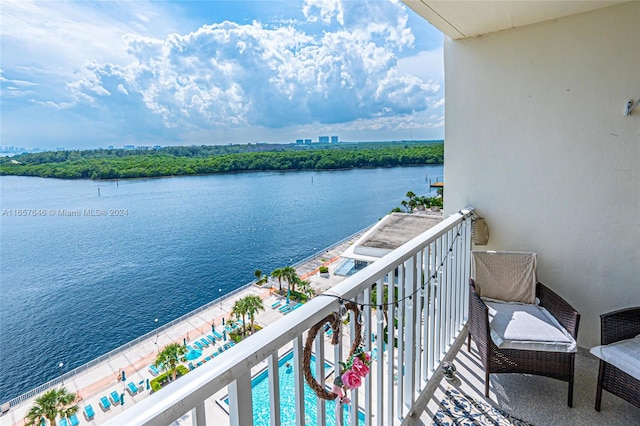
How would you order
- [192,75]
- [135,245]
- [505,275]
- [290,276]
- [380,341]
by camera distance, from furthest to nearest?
A: [192,75]
[135,245]
[290,276]
[505,275]
[380,341]

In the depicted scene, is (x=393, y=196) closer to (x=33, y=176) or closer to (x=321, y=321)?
(x=33, y=176)

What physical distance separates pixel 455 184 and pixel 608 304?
1224 mm

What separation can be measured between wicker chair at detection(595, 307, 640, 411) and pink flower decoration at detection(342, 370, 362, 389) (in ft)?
4.82

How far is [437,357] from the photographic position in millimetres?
1995

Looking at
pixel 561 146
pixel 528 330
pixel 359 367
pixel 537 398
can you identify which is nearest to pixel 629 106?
pixel 561 146

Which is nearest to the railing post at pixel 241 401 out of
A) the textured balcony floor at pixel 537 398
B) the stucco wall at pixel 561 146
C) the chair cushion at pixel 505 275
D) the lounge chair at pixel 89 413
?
the textured balcony floor at pixel 537 398

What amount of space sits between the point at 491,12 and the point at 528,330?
1817 millimetres

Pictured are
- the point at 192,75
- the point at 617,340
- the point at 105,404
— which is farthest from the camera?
the point at 192,75

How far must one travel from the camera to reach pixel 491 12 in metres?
2.03

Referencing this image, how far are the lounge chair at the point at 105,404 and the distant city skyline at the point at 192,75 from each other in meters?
15.6

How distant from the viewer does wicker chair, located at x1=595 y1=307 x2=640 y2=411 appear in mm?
1574

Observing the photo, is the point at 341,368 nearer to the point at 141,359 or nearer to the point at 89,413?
the point at 89,413

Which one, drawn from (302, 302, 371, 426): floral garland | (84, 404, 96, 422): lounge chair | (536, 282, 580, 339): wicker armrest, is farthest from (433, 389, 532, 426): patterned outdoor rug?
(84, 404, 96, 422): lounge chair

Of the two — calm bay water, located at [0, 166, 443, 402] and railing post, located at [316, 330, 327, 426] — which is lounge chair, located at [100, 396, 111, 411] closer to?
calm bay water, located at [0, 166, 443, 402]
